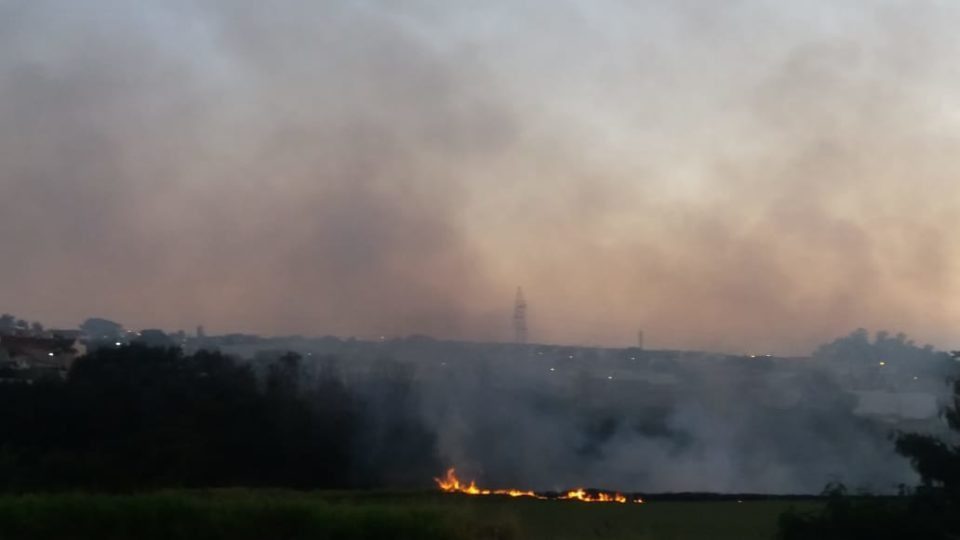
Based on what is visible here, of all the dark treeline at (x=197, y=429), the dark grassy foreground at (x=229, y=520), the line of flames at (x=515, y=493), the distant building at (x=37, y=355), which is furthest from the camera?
the distant building at (x=37, y=355)

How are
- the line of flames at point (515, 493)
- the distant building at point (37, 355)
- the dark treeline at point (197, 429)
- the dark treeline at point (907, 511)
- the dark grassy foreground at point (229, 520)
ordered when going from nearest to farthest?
the dark grassy foreground at point (229, 520), the dark treeline at point (907, 511), the dark treeline at point (197, 429), the line of flames at point (515, 493), the distant building at point (37, 355)

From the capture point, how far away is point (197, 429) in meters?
32.8

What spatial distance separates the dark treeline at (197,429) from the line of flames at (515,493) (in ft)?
2.65

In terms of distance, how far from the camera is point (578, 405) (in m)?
50.2

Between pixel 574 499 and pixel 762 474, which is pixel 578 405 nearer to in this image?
pixel 762 474

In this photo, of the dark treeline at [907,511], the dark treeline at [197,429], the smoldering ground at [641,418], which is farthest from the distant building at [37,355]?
the dark treeline at [907,511]

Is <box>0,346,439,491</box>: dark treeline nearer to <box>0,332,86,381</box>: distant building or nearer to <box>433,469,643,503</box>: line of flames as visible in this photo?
<box>433,469,643,503</box>: line of flames

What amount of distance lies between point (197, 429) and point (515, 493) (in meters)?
9.83

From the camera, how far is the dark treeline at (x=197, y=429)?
29.2m

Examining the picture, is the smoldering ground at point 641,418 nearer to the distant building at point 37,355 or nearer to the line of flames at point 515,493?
the line of flames at point 515,493

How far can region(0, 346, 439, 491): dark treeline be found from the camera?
2917cm

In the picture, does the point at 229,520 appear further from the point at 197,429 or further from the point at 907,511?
the point at 197,429

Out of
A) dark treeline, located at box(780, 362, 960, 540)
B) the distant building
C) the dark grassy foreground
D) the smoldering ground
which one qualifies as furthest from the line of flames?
the distant building

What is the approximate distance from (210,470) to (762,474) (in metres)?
23.2
